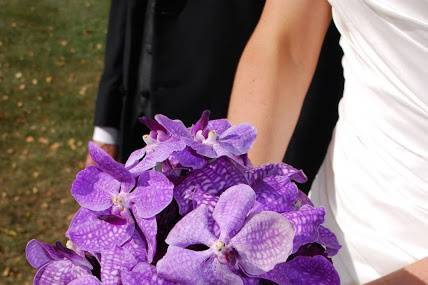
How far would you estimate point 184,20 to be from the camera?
307 cm

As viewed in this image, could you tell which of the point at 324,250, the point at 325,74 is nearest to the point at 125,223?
the point at 324,250

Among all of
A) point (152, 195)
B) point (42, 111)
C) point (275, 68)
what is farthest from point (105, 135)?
point (42, 111)

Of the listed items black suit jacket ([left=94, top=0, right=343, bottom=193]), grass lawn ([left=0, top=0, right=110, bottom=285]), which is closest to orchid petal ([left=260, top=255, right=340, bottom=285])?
black suit jacket ([left=94, top=0, right=343, bottom=193])

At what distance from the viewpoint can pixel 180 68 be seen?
10.3ft

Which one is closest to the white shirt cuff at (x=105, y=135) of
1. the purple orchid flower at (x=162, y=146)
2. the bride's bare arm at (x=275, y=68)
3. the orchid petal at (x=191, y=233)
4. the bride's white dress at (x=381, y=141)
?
the bride's bare arm at (x=275, y=68)

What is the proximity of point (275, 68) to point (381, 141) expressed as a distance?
403 mm

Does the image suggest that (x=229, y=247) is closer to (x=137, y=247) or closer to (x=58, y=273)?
(x=137, y=247)

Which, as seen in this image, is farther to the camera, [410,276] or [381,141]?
[381,141]

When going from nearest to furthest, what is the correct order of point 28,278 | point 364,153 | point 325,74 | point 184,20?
point 364,153, point 325,74, point 184,20, point 28,278

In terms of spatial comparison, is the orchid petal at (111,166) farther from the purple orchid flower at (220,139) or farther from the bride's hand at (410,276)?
the bride's hand at (410,276)

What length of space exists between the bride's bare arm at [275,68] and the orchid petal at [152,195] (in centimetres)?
95

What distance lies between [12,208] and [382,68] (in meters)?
4.45

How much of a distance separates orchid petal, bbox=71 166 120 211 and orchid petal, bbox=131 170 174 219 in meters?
0.04

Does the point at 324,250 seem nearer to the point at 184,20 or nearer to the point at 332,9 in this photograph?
the point at 332,9
